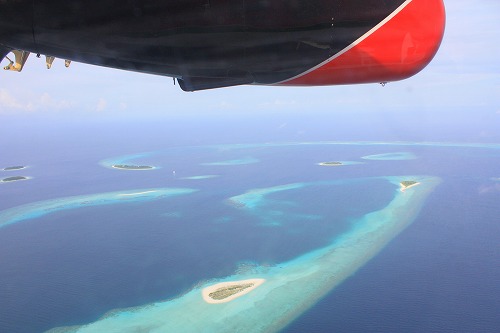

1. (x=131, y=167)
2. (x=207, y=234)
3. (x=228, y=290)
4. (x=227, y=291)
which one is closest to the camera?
(x=227, y=291)

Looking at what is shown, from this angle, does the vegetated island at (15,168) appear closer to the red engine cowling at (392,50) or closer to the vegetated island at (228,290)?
A: the vegetated island at (228,290)

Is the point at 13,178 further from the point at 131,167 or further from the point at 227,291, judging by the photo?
the point at 227,291

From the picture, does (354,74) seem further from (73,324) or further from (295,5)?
(73,324)

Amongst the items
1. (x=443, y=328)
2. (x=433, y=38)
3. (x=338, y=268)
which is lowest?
(x=443, y=328)

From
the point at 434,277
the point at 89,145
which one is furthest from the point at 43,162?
the point at 434,277

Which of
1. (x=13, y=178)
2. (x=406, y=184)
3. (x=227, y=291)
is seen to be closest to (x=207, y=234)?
(x=227, y=291)

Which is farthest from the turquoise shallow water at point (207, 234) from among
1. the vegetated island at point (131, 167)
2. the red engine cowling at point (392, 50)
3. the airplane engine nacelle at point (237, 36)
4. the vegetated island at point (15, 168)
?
the airplane engine nacelle at point (237, 36)
